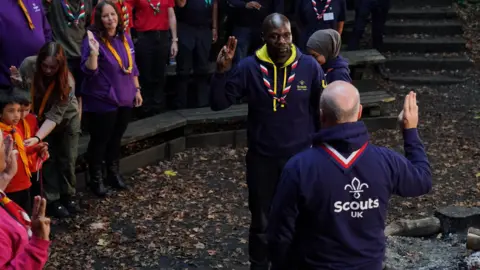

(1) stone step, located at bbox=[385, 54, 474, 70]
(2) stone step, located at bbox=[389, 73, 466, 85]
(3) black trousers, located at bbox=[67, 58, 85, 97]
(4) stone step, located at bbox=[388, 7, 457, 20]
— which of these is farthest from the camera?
(4) stone step, located at bbox=[388, 7, 457, 20]

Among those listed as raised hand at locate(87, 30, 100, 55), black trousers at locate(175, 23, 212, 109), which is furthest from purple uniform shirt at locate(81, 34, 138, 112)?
black trousers at locate(175, 23, 212, 109)

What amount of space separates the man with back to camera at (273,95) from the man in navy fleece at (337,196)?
5.94 ft

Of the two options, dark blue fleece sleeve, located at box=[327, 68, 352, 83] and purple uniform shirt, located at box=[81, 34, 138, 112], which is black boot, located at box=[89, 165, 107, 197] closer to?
purple uniform shirt, located at box=[81, 34, 138, 112]

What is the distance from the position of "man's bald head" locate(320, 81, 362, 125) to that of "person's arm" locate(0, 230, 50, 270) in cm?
159

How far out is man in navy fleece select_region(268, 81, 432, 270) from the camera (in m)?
3.94

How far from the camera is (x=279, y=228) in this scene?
403 cm

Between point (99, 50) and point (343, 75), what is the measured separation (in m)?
2.58

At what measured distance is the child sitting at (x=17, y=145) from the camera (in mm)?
6301

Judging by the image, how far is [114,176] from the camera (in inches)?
331

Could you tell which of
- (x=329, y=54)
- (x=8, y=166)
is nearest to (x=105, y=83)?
(x=329, y=54)

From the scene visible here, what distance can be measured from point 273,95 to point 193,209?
2.56 m

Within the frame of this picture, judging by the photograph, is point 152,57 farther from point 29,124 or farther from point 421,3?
point 421,3

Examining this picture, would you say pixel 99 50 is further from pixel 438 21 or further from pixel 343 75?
pixel 438 21

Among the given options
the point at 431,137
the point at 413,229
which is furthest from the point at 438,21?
the point at 413,229
